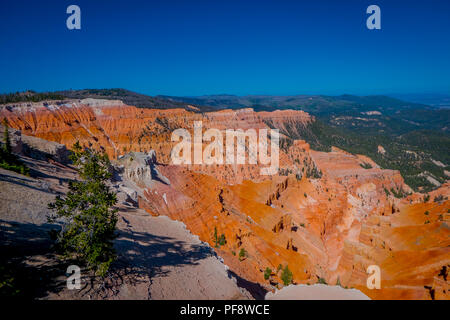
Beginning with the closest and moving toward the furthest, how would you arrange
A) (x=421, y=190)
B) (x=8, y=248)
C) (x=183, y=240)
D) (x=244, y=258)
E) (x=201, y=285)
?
1. (x=8, y=248)
2. (x=201, y=285)
3. (x=183, y=240)
4. (x=244, y=258)
5. (x=421, y=190)

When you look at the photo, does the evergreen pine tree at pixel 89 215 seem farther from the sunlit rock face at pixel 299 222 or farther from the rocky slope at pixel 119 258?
the sunlit rock face at pixel 299 222

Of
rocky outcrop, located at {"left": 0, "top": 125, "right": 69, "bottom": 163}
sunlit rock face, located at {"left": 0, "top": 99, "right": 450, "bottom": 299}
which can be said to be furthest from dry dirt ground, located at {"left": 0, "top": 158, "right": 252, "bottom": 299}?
sunlit rock face, located at {"left": 0, "top": 99, "right": 450, "bottom": 299}

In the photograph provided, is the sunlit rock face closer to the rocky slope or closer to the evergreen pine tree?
the rocky slope

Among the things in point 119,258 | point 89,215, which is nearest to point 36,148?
point 119,258

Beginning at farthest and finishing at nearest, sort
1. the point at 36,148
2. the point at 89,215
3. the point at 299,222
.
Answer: the point at 299,222
the point at 36,148
the point at 89,215

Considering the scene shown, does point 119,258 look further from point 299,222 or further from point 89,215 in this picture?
point 299,222

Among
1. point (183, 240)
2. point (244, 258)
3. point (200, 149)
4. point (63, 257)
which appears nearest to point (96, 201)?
point (63, 257)

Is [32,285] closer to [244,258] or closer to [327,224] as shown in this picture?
[244,258]
